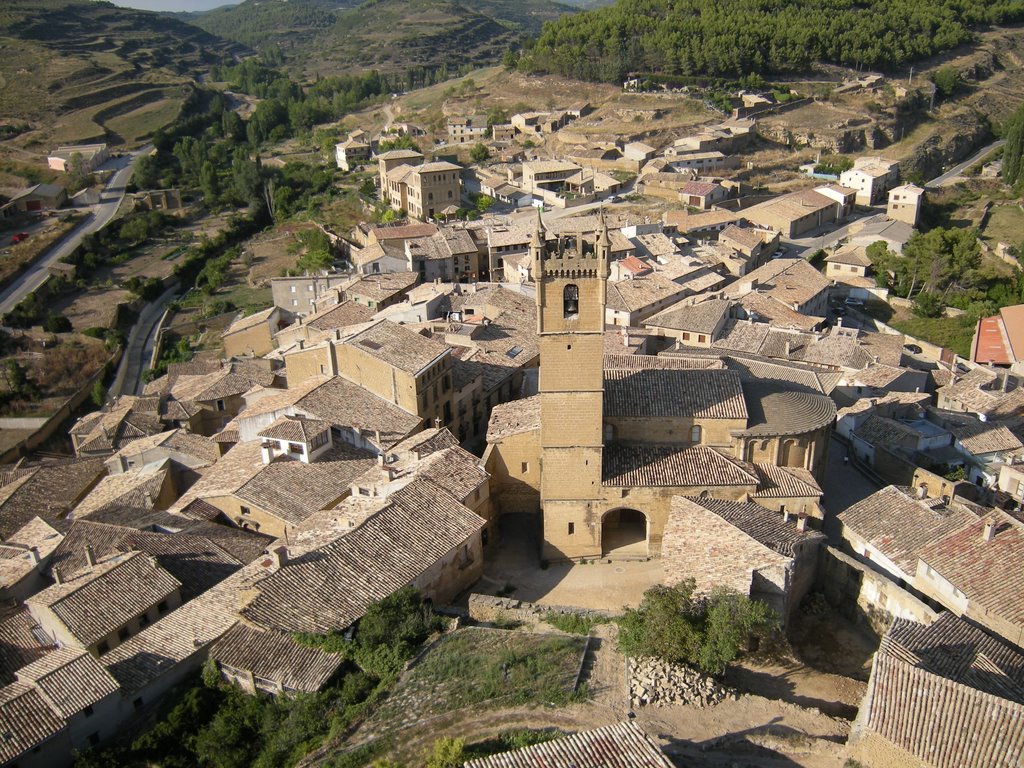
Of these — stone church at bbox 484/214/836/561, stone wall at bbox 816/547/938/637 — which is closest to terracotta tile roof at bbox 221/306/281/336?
stone church at bbox 484/214/836/561

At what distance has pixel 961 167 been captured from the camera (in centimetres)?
9256

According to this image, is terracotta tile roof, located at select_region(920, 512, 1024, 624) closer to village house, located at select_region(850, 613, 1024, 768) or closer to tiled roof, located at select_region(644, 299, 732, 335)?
village house, located at select_region(850, 613, 1024, 768)

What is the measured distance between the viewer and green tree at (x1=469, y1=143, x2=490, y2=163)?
9385 cm

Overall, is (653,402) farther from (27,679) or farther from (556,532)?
(27,679)

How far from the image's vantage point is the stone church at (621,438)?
26.6m

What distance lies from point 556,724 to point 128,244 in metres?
80.1

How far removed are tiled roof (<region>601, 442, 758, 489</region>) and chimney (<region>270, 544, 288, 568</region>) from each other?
10.4m

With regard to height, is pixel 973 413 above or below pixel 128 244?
above

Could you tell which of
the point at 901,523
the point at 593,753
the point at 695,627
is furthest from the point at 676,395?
the point at 593,753

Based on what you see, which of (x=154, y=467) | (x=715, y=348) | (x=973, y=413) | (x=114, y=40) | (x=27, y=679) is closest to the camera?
(x=27, y=679)

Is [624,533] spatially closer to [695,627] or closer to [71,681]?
[695,627]

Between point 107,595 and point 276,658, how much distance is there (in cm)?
675

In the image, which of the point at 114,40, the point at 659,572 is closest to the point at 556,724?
the point at 659,572

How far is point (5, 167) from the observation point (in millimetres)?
102125
